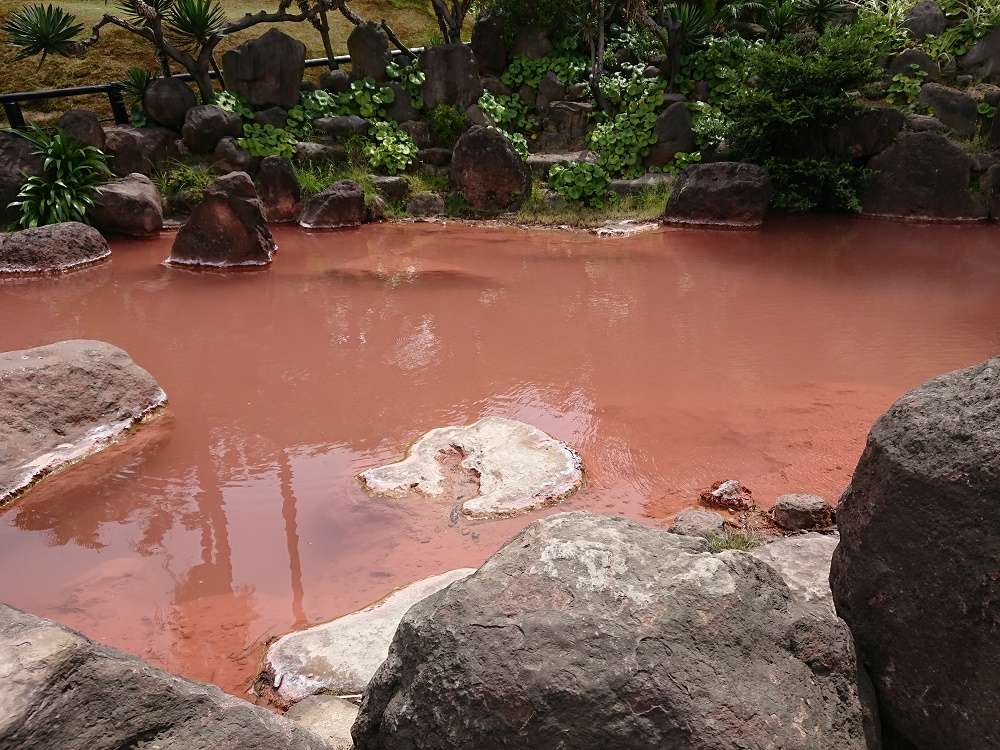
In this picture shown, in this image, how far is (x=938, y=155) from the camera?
1062cm

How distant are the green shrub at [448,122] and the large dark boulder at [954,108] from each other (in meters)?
7.27

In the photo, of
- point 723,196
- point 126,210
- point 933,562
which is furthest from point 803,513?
point 126,210

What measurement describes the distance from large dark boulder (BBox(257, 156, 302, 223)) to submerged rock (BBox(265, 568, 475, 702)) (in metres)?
9.34

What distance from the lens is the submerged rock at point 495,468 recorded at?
158 inches

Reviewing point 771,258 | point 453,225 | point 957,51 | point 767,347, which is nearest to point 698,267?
point 771,258

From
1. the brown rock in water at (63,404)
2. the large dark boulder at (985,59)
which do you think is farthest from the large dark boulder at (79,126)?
the large dark boulder at (985,59)

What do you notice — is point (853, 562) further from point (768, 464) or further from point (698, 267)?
point (698, 267)

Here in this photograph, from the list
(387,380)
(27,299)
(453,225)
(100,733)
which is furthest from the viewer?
(453,225)

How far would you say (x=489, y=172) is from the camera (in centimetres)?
1176

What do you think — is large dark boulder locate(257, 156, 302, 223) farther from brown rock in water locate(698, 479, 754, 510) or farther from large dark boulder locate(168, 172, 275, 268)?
brown rock in water locate(698, 479, 754, 510)

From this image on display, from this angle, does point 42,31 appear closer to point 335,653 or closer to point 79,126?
point 79,126

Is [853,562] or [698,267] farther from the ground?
[853,562]

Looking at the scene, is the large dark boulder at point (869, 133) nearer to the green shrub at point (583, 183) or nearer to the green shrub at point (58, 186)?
the green shrub at point (583, 183)

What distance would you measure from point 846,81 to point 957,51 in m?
2.63
